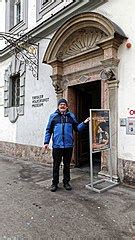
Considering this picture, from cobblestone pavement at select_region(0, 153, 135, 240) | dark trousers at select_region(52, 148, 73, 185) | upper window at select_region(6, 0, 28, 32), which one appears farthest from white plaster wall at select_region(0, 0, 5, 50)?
dark trousers at select_region(52, 148, 73, 185)

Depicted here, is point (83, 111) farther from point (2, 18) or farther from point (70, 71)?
point (2, 18)

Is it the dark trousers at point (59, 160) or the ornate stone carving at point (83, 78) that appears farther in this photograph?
the ornate stone carving at point (83, 78)

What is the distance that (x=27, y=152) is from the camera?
9812 millimetres

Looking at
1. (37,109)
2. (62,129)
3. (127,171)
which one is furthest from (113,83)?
(37,109)

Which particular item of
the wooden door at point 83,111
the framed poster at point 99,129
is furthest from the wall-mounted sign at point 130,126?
the wooden door at point 83,111

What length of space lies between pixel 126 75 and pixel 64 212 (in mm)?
3330

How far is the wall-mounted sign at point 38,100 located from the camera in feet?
29.0

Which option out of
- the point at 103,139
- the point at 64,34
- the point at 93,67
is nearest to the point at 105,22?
the point at 93,67

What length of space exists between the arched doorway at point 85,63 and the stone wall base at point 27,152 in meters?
1.26

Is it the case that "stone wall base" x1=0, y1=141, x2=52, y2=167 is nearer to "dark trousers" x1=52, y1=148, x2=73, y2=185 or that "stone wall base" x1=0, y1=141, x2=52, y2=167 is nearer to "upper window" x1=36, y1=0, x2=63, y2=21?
"dark trousers" x1=52, y1=148, x2=73, y2=185

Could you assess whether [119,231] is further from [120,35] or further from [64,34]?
[64,34]

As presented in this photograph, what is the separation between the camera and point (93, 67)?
266 inches

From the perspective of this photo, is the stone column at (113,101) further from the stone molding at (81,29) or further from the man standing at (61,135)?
the man standing at (61,135)

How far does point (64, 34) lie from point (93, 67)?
142 centimetres
